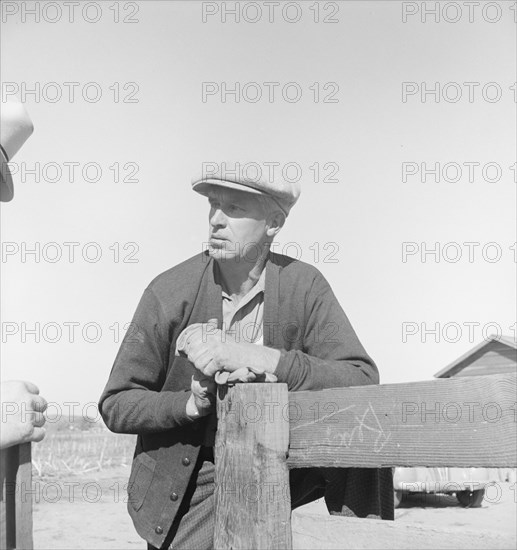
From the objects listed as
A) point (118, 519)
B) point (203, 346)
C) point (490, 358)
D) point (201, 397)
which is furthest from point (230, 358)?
point (490, 358)

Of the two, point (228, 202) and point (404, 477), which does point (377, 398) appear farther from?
point (404, 477)

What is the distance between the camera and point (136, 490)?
8.29 ft

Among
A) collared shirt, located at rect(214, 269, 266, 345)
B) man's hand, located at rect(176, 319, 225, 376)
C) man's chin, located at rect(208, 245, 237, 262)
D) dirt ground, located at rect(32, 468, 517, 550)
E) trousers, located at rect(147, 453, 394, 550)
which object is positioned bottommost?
dirt ground, located at rect(32, 468, 517, 550)

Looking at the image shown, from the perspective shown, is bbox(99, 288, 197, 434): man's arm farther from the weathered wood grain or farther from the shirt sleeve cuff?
the weathered wood grain

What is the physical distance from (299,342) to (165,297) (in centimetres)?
49

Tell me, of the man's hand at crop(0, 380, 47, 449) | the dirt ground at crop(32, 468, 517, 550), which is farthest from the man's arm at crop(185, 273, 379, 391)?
the dirt ground at crop(32, 468, 517, 550)

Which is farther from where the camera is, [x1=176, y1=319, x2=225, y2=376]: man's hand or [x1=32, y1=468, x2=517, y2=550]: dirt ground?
[x1=32, y1=468, x2=517, y2=550]: dirt ground

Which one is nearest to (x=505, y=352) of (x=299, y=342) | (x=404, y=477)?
(x=404, y=477)

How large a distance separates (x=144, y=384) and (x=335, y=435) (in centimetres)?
90

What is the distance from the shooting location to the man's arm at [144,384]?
7.80 ft

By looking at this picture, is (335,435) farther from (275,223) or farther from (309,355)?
(275,223)

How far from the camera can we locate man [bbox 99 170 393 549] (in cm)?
239

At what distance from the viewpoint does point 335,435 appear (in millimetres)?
1862

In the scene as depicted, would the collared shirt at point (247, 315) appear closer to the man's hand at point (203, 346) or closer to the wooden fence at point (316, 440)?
the man's hand at point (203, 346)
